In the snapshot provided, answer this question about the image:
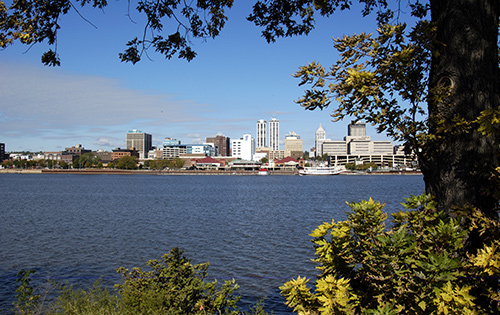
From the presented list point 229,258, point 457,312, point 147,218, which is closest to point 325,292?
point 457,312

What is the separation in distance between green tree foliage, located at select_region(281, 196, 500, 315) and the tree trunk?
30 centimetres

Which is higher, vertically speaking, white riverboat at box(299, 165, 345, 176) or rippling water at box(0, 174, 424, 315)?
white riverboat at box(299, 165, 345, 176)

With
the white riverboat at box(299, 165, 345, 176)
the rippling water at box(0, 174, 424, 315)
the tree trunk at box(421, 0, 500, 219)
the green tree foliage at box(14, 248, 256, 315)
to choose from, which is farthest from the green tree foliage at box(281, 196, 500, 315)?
the white riverboat at box(299, 165, 345, 176)

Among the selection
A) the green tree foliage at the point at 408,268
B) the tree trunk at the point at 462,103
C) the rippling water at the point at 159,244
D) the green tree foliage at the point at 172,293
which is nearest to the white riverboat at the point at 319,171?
the rippling water at the point at 159,244

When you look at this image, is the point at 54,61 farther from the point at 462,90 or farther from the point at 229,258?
the point at 229,258

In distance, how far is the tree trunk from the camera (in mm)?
4512

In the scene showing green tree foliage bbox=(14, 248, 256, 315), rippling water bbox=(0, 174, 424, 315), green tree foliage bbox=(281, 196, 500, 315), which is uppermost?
green tree foliage bbox=(281, 196, 500, 315)

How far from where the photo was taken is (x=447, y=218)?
4406 mm

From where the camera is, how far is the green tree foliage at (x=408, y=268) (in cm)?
384

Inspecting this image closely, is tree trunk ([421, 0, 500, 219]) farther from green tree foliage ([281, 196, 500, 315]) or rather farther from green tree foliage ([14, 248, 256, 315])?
green tree foliage ([14, 248, 256, 315])

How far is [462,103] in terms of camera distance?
4.62m

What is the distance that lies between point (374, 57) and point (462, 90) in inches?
42.0

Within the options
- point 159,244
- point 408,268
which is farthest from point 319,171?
point 408,268

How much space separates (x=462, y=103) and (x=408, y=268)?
199 cm
